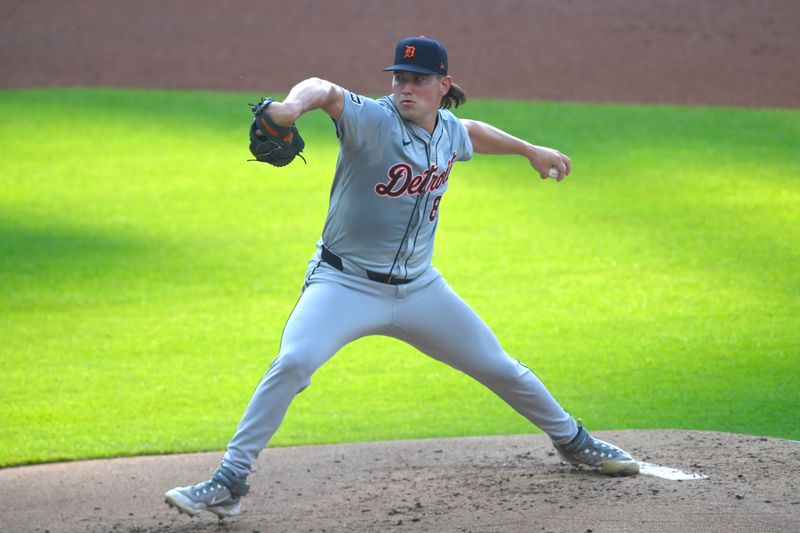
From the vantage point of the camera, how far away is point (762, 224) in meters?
9.88

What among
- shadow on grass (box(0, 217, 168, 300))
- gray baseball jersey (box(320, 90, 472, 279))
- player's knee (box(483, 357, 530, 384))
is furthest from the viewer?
shadow on grass (box(0, 217, 168, 300))

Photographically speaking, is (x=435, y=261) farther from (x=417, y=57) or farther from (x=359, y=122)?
(x=359, y=122)

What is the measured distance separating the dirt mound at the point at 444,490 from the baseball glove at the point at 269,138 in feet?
4.92

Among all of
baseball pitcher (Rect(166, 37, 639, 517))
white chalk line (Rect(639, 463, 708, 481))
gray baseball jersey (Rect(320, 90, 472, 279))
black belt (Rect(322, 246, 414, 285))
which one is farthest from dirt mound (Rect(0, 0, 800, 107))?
black belt (Rect(322, 246, 414, 285))

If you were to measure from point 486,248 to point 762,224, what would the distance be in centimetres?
262

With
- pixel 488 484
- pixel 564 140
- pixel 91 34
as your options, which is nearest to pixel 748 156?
pixel 564 140

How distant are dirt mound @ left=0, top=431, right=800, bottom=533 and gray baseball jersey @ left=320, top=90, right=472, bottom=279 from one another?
1000mm

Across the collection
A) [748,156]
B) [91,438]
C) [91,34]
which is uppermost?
[91,34]

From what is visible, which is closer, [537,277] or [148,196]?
[537,277]

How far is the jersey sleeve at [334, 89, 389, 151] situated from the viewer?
4020 millimetres

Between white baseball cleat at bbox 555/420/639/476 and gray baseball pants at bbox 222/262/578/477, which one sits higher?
gray baseball pants at bbox 222/262/578/477

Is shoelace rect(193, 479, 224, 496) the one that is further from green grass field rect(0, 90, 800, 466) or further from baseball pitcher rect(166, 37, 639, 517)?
green grass field rect(0, 90, 800, 466)

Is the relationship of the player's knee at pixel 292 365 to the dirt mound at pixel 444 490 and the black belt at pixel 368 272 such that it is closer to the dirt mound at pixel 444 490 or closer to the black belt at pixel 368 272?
the black belt at pixel 368 272

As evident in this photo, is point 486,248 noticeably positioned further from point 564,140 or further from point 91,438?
point 91,438
